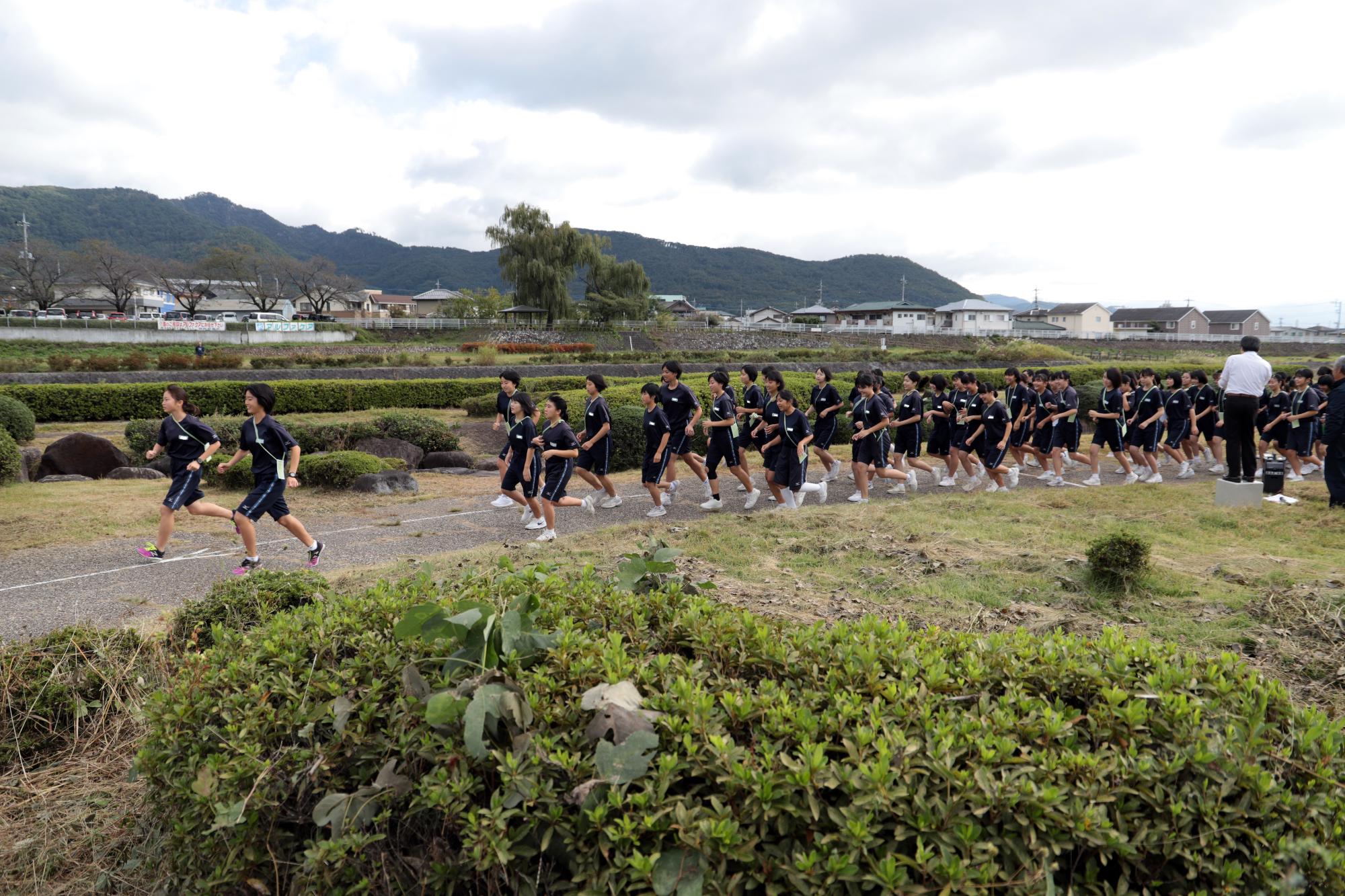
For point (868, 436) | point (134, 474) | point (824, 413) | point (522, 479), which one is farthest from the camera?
point (134, 474)

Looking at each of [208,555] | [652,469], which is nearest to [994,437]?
[652,469]

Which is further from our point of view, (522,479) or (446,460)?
(446,460)

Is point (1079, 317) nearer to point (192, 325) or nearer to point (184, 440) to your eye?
point (192, 325)

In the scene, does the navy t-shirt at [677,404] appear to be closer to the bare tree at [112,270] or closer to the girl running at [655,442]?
the girl running at [655,442]

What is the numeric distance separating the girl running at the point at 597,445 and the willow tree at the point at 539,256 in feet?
146

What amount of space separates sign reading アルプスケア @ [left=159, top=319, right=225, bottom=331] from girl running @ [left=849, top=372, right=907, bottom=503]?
37480mm

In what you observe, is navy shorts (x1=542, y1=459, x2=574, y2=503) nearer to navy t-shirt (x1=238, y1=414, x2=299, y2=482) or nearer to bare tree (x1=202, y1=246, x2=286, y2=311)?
navy t-shirt (x1=238, y1=414, x2=299, y2=482)

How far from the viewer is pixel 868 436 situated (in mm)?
10406

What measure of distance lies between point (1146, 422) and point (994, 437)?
2.86 m

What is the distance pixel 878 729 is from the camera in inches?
83.2

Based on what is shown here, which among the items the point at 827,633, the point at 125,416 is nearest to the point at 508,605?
the point at 827,633

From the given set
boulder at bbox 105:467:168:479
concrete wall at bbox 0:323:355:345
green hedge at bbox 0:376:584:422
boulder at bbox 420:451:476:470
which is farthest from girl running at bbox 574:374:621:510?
concrete wall at bbox 0:323:355:345

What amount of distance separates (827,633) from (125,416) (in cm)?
2181

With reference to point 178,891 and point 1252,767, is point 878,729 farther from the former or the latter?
point 178,891
